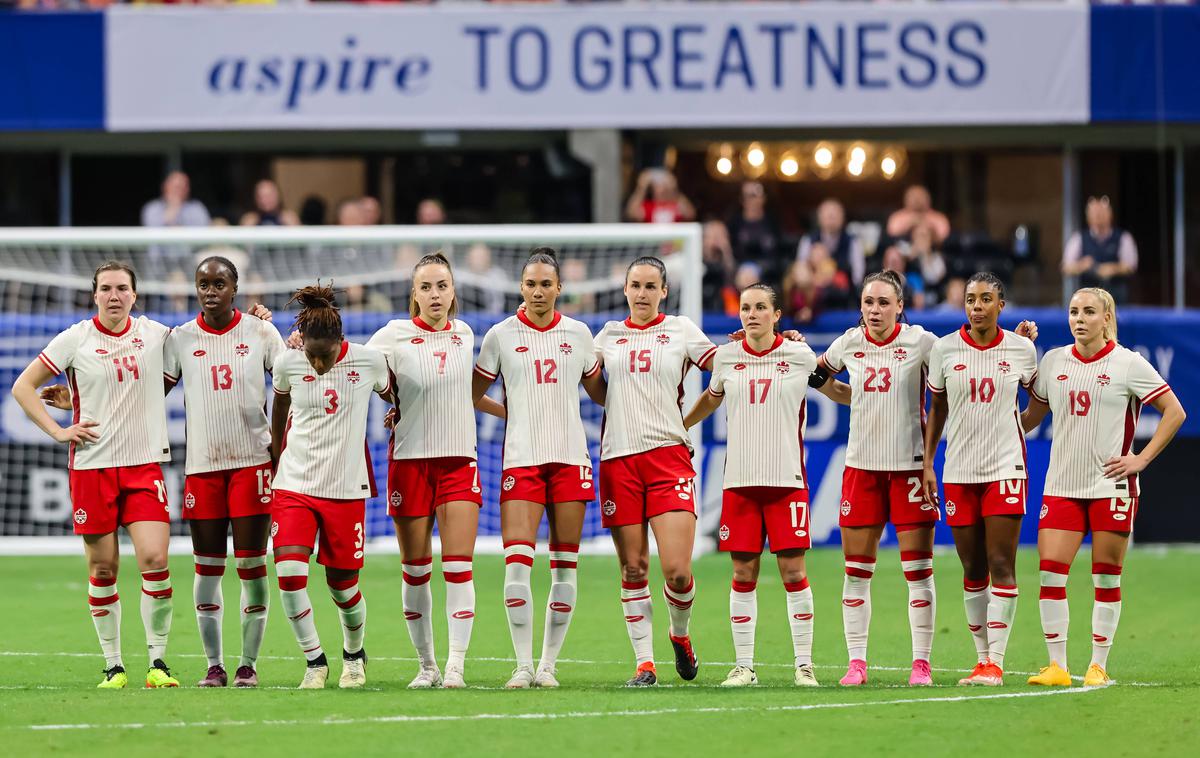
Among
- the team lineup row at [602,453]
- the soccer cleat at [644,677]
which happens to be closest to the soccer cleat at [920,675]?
the team lineup row at [602,453]

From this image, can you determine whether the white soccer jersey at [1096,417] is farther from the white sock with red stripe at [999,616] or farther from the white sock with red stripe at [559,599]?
the white sock with red stripe at [559,599]

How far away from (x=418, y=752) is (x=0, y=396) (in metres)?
9.65

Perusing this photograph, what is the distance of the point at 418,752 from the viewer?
711 cm

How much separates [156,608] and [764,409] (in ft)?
10.6

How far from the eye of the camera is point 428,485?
8.93 meters

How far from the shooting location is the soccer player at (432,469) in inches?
350

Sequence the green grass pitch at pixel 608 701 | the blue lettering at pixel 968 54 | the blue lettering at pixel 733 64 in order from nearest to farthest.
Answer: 1. the green grass pitch at pixel 608 701
2. the blue lettering at pixel 968 54
3. the blue lettering at pixel 733 64

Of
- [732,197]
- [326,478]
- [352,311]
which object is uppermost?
[732,197]

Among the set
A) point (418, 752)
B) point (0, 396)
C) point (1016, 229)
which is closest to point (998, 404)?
point (418, 752)

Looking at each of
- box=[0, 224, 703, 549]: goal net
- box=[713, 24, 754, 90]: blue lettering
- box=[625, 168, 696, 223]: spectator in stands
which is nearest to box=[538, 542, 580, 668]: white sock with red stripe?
box=[0, 224, 703, 549]: goal net

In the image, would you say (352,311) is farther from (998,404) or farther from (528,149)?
(998,404)

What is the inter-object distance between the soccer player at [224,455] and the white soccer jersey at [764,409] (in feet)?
7.63

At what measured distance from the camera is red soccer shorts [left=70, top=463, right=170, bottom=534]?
29.9ft

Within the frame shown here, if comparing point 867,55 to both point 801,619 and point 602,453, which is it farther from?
point 801,619
